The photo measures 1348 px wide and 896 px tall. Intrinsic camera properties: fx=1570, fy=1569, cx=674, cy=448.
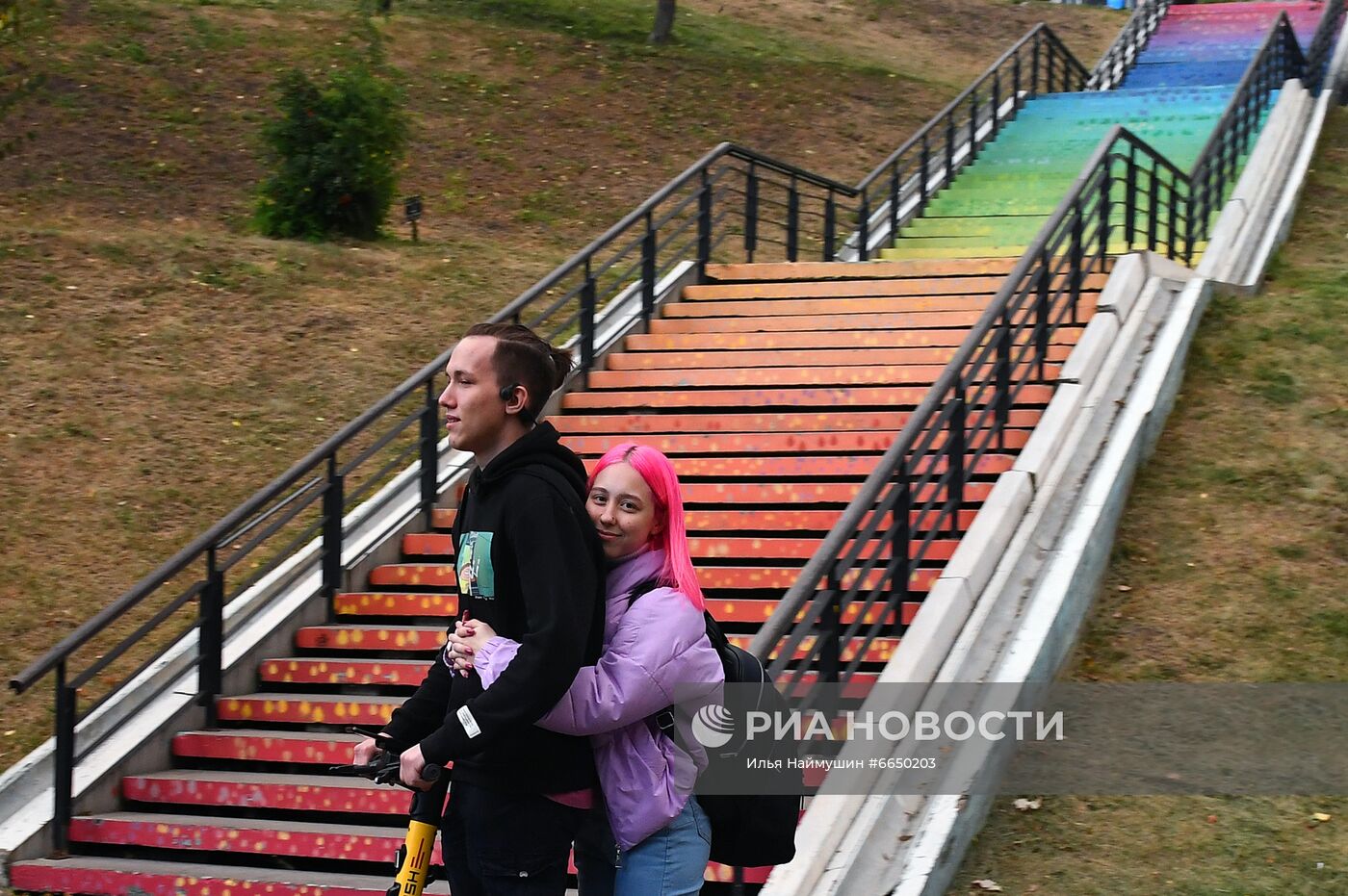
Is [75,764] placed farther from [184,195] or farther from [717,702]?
[184,195]

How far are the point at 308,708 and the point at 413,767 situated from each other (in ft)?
12.6

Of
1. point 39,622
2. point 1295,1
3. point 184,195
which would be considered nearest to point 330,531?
point 39,622

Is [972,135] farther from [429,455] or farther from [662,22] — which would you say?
[429,455]

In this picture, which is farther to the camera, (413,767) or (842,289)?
(842,289)

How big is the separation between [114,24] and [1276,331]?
55.4 ft

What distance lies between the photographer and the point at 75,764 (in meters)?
6.81

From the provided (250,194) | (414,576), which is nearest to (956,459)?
(414,576)

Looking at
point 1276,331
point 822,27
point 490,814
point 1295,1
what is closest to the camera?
point 490,814

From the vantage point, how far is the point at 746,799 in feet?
12.5

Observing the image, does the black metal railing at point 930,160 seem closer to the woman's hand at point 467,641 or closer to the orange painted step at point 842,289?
the orange painted step at point 842,289

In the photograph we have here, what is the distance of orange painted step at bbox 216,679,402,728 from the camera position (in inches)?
279

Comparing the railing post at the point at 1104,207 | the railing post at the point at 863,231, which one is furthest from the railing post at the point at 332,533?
the railing post at the point at 863,231

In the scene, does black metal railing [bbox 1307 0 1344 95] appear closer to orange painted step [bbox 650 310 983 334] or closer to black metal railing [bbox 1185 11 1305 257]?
black metal railing [bbox 1185 11 1305 257]

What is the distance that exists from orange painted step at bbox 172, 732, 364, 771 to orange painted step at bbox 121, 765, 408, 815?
0.08m
